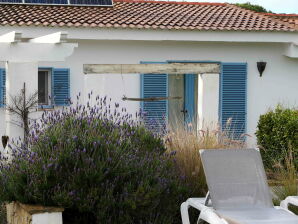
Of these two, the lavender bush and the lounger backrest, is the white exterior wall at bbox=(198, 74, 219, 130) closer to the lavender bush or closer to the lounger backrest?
the lounger backrest

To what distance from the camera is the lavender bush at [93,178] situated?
6.88m

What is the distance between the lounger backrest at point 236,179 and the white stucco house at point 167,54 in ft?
20.9

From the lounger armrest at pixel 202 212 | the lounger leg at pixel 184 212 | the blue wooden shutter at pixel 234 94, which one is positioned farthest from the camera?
→ the blue wooden shutter at pixel 234 94

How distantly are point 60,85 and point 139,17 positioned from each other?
2.65 m

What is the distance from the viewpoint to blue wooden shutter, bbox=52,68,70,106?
14922 mm

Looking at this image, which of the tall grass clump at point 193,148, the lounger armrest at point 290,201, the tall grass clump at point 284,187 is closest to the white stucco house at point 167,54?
the tall grass clump at point 193,148

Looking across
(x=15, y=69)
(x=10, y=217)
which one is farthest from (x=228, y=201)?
(x=15, y=69)

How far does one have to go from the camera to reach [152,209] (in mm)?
7203

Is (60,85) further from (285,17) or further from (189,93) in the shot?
(285,17)

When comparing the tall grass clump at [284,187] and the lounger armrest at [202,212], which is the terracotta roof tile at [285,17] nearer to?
the tall grass clump at [284,187]

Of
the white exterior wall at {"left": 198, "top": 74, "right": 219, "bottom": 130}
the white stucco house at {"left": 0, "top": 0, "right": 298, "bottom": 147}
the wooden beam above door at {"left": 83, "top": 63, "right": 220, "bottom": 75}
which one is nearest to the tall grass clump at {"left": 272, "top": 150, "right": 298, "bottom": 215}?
the white exterior wall at {"left": 198, "top": 74, "right": 219, "bottom": 130}

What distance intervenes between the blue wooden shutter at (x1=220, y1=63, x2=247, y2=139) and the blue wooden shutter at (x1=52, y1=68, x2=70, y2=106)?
12.2ft

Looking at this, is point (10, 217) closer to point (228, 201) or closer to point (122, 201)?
point (122, 201)

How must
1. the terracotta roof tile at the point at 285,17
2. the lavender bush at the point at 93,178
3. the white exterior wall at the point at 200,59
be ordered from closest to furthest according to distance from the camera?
the lavender bush at the point at 93,178
the white exterior wall at the point at 200,59
the terracotta roof tile at the point at 285,17
